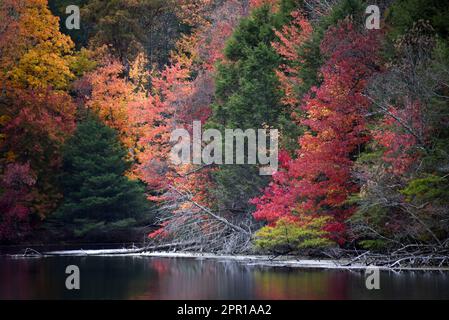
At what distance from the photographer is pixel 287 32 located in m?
40.2

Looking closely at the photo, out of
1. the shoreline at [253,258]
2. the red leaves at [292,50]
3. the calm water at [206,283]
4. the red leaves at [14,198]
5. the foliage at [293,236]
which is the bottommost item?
the calm water at [206,283]

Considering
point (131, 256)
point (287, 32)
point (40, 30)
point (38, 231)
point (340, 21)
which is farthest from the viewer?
point (40, 30)

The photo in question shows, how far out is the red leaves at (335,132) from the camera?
3133cm

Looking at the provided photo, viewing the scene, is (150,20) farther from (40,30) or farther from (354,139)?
(354,139)

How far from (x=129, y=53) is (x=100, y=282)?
31.6 meters

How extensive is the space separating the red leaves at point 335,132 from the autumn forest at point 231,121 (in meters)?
0.06

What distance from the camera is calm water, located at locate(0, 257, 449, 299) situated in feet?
71.8

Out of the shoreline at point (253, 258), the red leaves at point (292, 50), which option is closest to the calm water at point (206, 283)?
the shoreline at point (253, 258)

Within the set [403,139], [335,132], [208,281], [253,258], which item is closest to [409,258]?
[403,139]

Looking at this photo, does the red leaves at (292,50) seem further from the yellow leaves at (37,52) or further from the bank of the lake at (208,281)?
the yellow leaves at (37,52)

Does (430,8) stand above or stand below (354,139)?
above

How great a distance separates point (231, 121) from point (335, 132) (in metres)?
8.50

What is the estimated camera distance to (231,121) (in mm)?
39344

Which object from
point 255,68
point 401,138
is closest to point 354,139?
point 401,138
